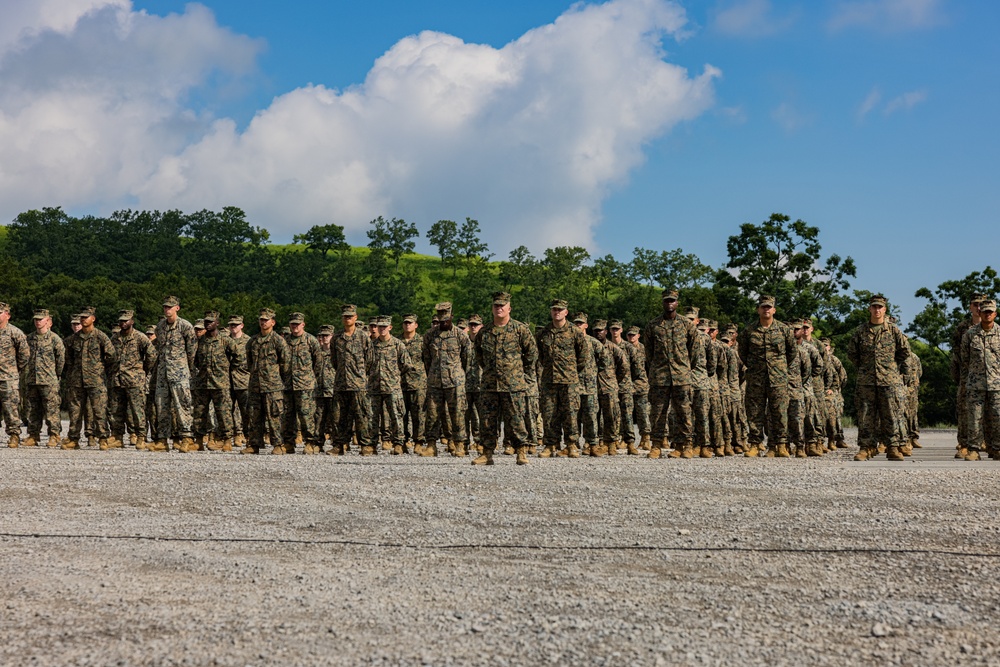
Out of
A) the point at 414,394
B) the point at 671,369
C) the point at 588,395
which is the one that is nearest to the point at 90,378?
the point at 414,394

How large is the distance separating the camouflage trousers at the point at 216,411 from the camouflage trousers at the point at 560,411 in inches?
226

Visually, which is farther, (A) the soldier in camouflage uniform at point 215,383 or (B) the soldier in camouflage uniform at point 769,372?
(A) the soldier in camouflage uniform at point 215,383

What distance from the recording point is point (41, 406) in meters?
18.3

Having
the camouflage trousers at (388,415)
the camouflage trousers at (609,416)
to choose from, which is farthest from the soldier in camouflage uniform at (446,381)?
the camouflage trousers at (609,416)

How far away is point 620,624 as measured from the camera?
5.79 meters

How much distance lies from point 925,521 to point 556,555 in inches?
136

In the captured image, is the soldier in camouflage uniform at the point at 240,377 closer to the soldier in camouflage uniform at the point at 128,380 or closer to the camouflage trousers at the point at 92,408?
the soldier in camouflage uniform at the point at 128,380

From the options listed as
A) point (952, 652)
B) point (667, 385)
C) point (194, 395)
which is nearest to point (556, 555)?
point (952, 652)

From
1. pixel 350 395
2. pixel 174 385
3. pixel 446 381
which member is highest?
pixel 174 385

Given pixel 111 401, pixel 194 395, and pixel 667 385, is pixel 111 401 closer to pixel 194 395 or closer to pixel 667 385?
pixel 194 395

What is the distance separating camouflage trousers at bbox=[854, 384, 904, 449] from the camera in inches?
609

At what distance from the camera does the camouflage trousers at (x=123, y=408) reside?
1831cm

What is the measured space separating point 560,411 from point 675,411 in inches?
72.2

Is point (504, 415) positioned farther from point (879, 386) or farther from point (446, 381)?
point (879, 386)
